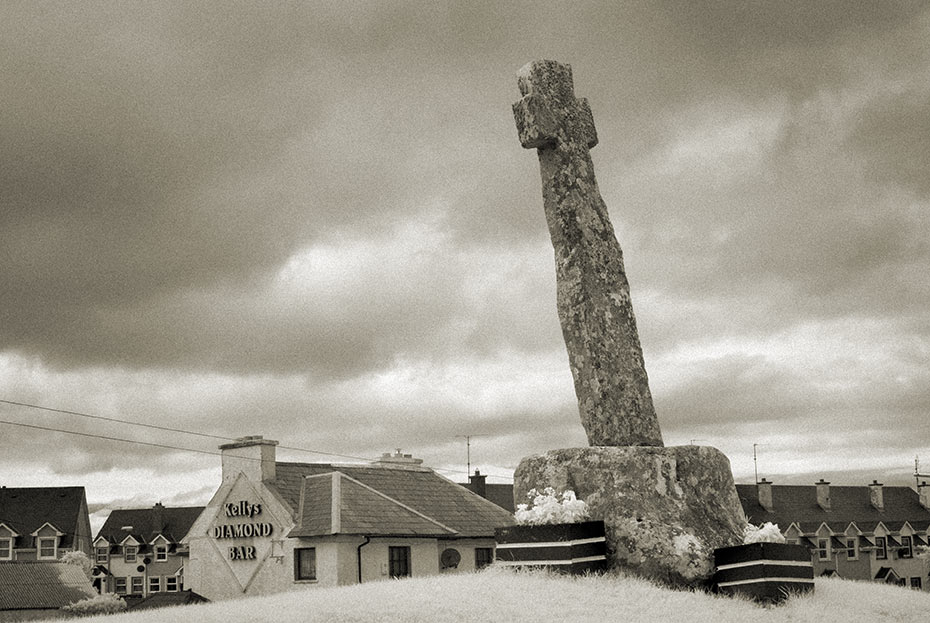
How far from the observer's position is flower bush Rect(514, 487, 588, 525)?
557 inches

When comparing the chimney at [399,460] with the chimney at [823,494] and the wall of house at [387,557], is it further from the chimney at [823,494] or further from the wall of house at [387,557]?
the chimney at [823,494]

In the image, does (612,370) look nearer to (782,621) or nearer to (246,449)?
(782,621)

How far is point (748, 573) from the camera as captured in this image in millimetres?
14062

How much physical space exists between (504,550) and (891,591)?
6.72 m

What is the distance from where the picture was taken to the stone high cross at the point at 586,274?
1548 cm

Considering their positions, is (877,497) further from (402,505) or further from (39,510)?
(39,510)

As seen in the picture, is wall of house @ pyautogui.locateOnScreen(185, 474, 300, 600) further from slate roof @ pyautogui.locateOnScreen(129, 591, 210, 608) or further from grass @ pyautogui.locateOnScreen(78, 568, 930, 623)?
grass @ pyautogui.locateOnScreen(78, 568, 930, 623)

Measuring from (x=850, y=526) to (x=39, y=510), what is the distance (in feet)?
183

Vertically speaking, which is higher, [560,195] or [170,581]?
[560,195]

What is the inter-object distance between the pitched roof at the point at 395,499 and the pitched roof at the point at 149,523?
1391 inches

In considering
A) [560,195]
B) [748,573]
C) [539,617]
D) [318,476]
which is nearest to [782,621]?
[748,573]

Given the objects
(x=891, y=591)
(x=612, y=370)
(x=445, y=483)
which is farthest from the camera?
(x=445, y=483)

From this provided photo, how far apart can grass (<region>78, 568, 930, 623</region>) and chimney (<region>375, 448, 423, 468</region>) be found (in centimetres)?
2879

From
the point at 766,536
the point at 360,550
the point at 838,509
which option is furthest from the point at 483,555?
the point at 838,509
